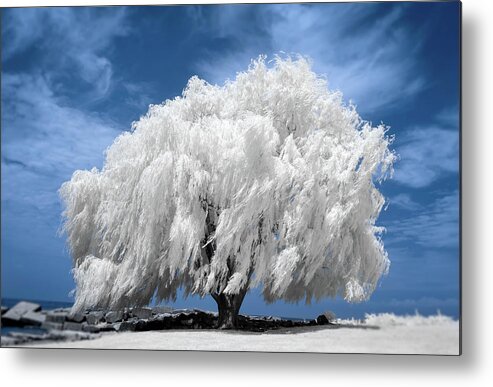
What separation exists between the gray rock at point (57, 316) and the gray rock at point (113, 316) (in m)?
0.37

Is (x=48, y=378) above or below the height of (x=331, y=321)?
below

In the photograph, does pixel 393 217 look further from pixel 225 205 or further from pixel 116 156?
pixel 116 156

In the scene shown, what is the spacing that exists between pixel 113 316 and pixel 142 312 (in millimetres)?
322

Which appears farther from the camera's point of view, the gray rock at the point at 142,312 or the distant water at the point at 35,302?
the gray rock at the point at 142,312

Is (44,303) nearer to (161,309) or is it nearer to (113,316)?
(113,316)

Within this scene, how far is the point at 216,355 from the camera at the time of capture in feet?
16.7

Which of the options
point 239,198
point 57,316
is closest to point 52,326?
point 57,316

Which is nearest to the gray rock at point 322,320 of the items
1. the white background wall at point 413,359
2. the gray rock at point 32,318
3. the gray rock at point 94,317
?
the white background wall at point 413,359

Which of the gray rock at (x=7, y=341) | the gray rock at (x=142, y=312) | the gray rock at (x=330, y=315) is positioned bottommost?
the gray rock at (x=7, y=341)

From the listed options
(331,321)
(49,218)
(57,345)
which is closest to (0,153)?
(49,218)

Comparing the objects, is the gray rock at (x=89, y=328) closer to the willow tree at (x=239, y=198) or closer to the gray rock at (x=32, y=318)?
the willow tree at (x=239, y=198)

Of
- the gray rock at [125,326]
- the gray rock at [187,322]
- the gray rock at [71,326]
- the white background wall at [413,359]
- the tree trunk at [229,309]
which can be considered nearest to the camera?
the white background wall at [413,359]

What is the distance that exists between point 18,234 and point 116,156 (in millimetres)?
1152

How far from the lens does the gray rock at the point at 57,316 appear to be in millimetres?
5289
